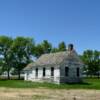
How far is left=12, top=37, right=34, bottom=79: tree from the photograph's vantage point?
3211 inches

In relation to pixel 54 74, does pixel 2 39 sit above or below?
above

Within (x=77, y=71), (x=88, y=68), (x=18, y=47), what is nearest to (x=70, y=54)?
(x=77, y=71)

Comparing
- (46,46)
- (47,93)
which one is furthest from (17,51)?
(47,93)

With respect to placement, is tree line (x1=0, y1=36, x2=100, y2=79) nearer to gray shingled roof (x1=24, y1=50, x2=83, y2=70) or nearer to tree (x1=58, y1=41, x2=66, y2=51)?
tree (x1=58, y1=41, x2=66, y2=51)

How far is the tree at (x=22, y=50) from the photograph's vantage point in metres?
81.6

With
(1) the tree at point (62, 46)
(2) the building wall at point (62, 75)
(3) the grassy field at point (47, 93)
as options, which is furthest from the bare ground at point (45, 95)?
(1) the tree at point (62, 46)

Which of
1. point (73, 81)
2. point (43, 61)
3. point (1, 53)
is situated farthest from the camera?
point (1, 53)

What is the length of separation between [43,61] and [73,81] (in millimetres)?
7570

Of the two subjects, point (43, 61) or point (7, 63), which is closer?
point (43, 61)

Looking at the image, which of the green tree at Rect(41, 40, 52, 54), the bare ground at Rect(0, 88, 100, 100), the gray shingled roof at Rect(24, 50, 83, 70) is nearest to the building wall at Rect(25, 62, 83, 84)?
the gray shingled roof at Rect(24, 50, 83, 70)

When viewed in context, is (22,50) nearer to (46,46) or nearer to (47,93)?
(46,46)

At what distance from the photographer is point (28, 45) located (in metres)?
82.9

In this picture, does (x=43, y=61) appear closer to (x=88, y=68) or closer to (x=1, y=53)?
(x=1, y=53)

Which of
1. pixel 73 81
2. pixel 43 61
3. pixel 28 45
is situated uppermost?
pixel 28 45
